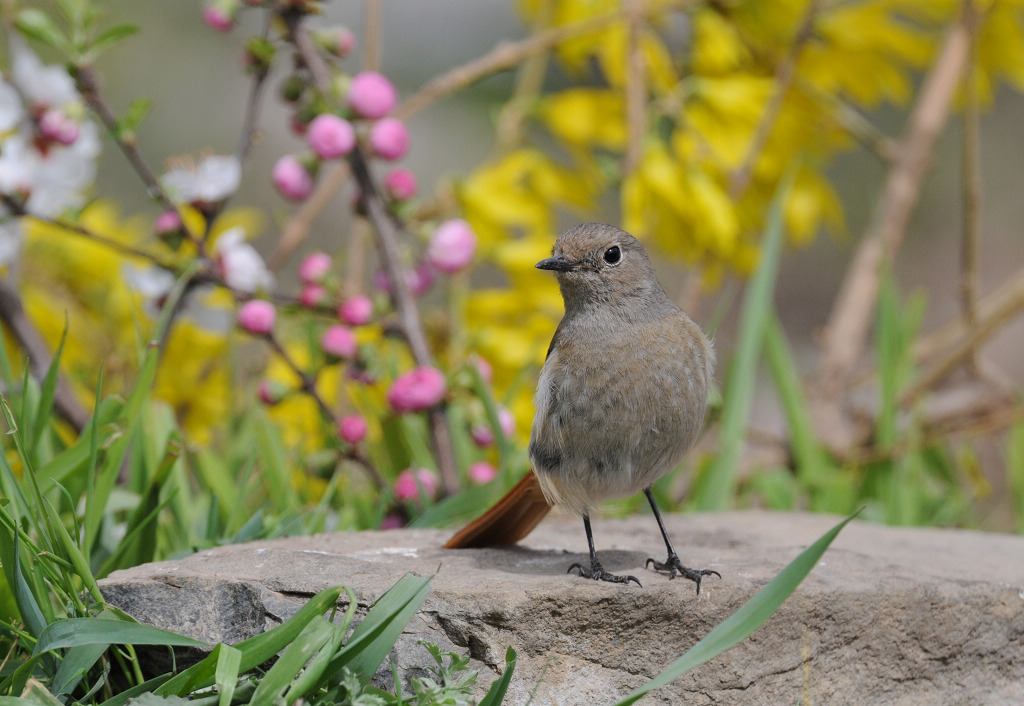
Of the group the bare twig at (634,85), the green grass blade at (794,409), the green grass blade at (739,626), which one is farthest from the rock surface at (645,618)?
the bare twig at (634,85)

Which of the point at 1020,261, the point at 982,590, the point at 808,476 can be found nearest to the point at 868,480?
the point at 808,476

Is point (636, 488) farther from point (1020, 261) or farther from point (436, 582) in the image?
point (1020, 261)

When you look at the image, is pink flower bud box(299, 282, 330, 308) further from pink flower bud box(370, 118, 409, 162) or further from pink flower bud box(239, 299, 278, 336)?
pink flower bud box(370, 118, 409, 162)

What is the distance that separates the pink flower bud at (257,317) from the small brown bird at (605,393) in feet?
2.48

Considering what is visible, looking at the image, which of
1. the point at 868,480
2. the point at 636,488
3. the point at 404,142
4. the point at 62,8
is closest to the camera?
the point at 636,488

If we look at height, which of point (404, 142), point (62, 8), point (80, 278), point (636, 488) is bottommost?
point (636, 488)

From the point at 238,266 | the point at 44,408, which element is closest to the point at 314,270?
the point at 238,266

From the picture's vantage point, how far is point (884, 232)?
3.79m

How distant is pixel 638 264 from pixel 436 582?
34.7 inches

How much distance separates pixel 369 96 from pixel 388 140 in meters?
0.12

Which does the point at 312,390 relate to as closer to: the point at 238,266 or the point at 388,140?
the point at 238,266

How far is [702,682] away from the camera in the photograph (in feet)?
6.04

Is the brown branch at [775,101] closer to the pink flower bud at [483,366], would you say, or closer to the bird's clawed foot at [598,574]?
the pink flower bud at [483,366]

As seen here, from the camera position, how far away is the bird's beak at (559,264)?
2.21 meters
